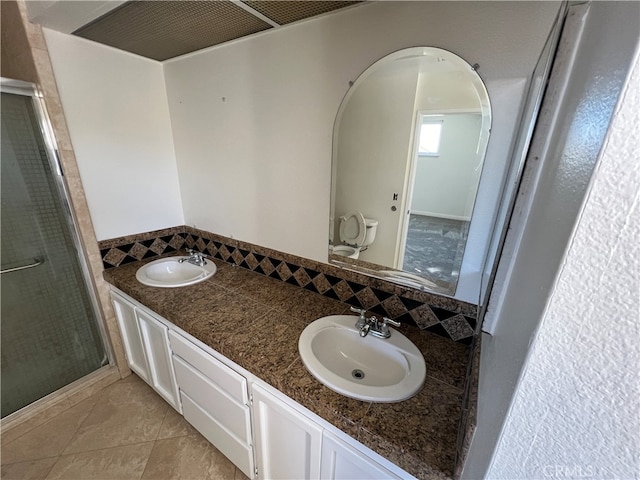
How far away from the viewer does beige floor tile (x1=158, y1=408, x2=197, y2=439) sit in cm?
148

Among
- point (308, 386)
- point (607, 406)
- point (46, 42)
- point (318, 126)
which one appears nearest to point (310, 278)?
point (308, 386)

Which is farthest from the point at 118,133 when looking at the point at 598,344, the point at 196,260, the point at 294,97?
the point at 598,344

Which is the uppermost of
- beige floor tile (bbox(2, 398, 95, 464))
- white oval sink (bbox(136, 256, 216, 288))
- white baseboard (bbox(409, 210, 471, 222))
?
white baseboard (bbox(409, 210, 471, 222))

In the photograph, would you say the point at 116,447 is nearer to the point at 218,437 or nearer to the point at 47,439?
the point at 47,439

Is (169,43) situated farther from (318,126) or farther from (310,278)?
(310,278)

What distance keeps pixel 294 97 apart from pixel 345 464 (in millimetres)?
1499

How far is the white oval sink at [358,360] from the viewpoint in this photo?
82cm

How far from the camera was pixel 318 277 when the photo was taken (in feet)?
4.59

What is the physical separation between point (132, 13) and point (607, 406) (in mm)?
1876

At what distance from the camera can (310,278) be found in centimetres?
143

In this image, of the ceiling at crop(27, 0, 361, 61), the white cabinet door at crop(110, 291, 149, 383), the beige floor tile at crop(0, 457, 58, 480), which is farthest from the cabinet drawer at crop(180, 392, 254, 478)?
the ceiling at crop(27, 0, 361, 61)

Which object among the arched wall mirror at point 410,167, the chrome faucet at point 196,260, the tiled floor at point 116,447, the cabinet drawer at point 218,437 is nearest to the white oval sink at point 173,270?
the chrome faucet at point 196,260

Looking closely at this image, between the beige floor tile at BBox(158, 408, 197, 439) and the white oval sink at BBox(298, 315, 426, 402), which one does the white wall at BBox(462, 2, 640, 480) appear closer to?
the white oval sink at BBox(298, 315, 426, 402)

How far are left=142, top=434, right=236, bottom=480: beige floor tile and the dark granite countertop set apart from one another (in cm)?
78
